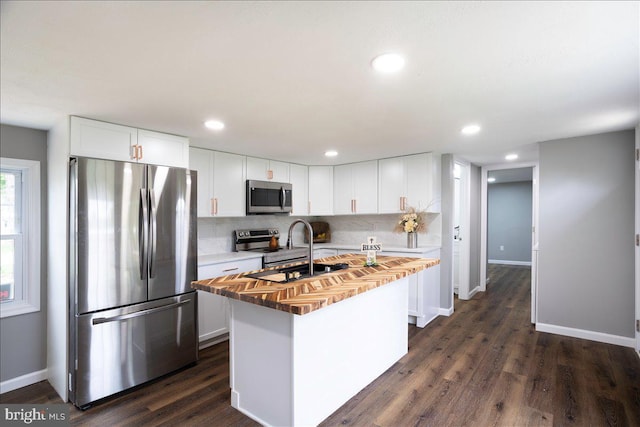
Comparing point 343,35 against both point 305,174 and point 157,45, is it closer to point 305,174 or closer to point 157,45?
point 157,45

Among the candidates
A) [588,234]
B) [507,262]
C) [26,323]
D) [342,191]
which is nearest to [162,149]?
[26,323]

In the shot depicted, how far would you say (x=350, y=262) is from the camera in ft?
10.1

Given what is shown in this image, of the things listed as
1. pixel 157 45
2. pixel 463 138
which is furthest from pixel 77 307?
pixel 463 138

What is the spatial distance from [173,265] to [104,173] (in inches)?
36.9

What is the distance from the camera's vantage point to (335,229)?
18.5 ft

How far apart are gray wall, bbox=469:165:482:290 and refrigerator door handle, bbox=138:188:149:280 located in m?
4.75

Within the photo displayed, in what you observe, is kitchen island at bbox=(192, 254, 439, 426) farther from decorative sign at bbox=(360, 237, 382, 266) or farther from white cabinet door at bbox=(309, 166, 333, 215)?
white cabinet door at bbox=(309, 166, 333, 215)

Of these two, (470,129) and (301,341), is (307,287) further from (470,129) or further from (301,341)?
(470,129)

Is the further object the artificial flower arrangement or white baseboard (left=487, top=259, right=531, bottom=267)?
white baseboard (left=487, top=259, right=531, bottom=267)

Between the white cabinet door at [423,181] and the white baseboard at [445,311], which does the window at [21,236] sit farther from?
the white baseboard at [445,311]

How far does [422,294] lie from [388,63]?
303cm

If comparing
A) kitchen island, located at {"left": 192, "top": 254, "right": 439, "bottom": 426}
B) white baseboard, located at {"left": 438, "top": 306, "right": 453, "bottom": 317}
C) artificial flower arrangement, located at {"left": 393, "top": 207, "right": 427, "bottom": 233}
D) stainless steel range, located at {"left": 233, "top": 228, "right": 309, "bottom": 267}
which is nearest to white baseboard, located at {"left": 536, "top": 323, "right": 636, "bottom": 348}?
white baseboard, located at {"left": 438, "top": 306, "right": 453, "bottom": 317}

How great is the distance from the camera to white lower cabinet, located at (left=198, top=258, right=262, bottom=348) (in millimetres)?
3381

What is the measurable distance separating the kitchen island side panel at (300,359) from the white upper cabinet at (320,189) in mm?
2690
